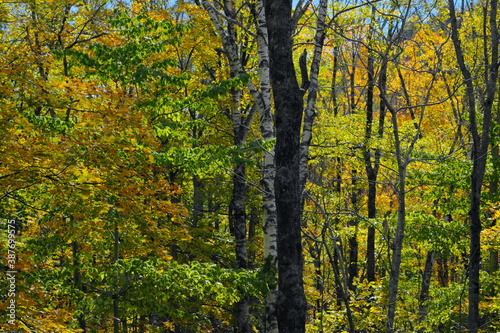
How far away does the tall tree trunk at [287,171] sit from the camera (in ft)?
16.3

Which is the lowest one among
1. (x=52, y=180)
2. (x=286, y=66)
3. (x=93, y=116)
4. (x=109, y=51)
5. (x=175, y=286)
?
(x=175, y=286)

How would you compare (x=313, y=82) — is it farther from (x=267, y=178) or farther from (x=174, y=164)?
(x=174, y=164)

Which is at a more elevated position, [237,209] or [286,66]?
[286,66]

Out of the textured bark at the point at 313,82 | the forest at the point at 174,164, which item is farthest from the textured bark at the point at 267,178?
the textured bark at the point at 313,82

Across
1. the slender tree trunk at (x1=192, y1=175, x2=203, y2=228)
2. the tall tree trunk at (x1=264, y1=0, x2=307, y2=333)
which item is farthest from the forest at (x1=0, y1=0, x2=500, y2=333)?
the slender tree trunk at (x1=192, y1=175, x2=203, y2=228)

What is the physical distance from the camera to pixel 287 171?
511 centimetres

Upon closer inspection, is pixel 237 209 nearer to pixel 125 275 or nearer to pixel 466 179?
pixel 125 275

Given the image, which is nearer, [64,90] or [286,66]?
[286,66]

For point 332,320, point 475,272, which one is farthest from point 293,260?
point 332,320

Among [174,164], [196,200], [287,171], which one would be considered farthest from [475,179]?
[196,200]

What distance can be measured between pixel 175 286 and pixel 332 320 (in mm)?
4502

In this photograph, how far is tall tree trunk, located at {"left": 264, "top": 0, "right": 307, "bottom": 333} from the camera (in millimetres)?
4969

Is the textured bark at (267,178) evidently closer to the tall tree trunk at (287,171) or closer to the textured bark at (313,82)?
the textured bark at (313,82)

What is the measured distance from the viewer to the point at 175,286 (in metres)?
7.23
